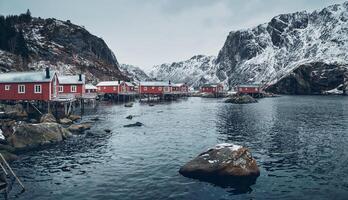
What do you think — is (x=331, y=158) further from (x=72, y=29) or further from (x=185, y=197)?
(x=72, y=29)

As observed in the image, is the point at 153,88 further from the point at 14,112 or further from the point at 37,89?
the point at 14,112

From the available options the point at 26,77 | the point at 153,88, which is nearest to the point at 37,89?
the point at 26,77

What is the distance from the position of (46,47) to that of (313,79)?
15156 centimetres

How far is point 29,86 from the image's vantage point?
58.0 m

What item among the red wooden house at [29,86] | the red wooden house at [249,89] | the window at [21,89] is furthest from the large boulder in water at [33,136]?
the red wooden house at [249,89]

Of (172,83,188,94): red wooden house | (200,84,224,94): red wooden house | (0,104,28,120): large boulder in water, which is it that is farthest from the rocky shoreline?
(200,84,224,94): red wooden house

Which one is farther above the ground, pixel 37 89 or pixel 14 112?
pixel 37 89

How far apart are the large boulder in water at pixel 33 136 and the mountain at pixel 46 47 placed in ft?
227

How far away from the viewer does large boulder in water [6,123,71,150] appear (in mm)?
32906

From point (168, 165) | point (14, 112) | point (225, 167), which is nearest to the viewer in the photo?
point (225, 167)

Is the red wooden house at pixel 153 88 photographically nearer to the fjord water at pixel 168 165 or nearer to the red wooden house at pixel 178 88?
the red wooden house at pixel 178 88

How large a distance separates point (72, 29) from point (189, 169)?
610ft

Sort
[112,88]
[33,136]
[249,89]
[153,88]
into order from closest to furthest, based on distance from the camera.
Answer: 1. [33,136]
2. [112,88]
3. [153,88]
4. [249,89]

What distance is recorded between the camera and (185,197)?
64.4 feet
